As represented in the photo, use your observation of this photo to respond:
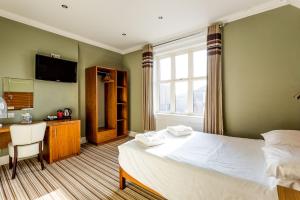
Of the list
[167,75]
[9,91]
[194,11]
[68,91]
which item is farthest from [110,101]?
[194,11]

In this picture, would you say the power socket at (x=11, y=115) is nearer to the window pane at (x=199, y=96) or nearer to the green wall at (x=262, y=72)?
the window pane at (x=199, y=96)

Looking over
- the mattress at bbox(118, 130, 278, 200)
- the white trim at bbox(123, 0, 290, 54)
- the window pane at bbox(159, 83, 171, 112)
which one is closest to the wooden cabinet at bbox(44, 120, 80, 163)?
the mattress at bbox(118, 130, 278, 200)

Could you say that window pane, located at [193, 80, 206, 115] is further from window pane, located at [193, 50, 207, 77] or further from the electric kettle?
the electric kettle

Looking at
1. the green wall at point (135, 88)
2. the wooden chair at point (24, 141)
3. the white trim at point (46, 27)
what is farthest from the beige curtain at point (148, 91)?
the wooden chair at point (24, 141)

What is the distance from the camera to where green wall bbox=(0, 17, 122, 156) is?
2.73 metres

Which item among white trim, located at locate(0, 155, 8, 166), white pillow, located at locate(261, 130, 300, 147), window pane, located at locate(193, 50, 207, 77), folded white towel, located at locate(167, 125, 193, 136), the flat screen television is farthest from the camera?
window pane, located at locate(193, 50, 207, 77)

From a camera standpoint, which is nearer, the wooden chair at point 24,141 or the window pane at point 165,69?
the wooden chair at point 24,141

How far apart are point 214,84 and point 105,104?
303cm

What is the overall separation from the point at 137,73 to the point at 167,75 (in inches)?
37.8

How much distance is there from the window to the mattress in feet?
4.65

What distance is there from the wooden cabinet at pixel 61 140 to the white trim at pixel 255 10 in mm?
3671

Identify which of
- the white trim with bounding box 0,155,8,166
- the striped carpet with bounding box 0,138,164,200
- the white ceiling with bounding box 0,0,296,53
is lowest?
Result: the striped carpet with bounding box 0,138,164,200

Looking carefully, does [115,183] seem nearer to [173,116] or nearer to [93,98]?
[173,116]

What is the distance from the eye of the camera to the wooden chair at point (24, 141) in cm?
223
